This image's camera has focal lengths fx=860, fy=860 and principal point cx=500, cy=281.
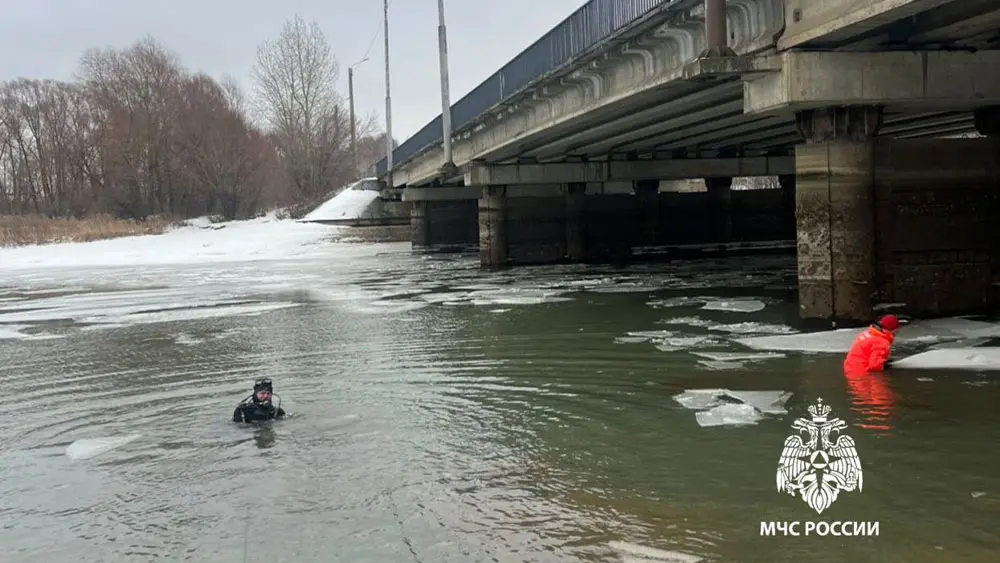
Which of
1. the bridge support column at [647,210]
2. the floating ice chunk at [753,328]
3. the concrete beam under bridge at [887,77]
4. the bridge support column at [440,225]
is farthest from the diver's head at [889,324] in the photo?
the bridge support column at [440,225]

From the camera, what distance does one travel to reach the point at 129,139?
252 ft

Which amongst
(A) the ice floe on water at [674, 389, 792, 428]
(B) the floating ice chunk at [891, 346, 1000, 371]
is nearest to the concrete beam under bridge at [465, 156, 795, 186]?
(B) the floating ice chunk at [891, 346, 1000, 371]

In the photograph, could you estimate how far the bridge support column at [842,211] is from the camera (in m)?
14.4

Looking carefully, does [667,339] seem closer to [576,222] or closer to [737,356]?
[737,356]

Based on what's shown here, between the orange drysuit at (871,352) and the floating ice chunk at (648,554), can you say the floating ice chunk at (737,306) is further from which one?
the floating ice chunk at (648,554)

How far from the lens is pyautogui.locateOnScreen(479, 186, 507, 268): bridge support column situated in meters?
36.0

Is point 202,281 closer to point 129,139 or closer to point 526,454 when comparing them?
point 526,454

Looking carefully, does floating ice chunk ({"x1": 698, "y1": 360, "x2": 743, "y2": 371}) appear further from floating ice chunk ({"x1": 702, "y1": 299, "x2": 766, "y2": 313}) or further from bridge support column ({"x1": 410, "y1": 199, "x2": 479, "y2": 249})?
bridge support column ({"x1": 410, "y1": 199, "x2": 479, "y2": 249})

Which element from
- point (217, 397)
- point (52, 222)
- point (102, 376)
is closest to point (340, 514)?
point (217, 397)

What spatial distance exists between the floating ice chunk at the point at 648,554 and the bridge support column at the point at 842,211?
33.6ft

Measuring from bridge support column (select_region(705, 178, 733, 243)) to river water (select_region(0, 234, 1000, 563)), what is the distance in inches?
1029

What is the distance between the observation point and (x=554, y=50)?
73.1 feet

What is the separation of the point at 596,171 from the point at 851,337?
22643mm

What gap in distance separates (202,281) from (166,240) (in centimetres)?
2756
